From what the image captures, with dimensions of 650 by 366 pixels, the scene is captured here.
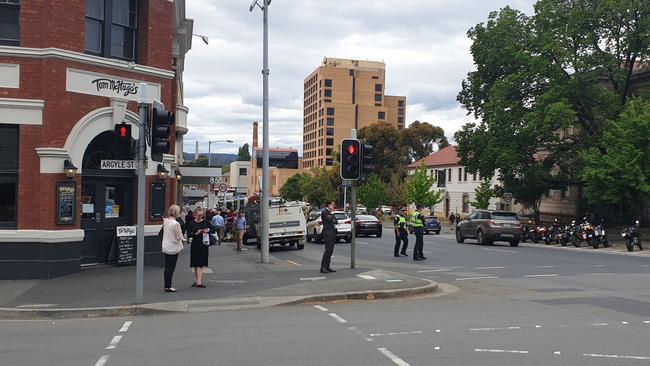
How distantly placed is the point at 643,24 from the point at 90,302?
119 feet

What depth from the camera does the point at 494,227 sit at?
32.5 metres

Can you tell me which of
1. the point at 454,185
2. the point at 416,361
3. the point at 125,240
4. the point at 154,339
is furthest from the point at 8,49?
the point at 454,185

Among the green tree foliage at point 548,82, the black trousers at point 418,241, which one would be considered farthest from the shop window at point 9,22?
the green tree foliage at point 548,82

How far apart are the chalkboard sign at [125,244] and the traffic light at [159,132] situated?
5719 millimetres

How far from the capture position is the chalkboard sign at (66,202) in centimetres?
1524

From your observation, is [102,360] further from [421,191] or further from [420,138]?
[420,138]

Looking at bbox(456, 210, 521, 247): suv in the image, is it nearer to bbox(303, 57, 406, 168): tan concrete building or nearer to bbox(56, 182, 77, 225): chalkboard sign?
bbox(56, 182, 77, 225): chalkboard sign

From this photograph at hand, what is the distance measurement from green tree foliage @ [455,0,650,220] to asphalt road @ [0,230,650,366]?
2752cm

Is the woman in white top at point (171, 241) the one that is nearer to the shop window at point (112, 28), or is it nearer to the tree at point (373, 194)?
the shop window at point (112, 28)

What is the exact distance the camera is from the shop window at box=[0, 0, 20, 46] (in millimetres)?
15414

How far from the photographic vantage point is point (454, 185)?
7438cm

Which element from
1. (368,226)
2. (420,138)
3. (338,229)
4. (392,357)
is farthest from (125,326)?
(420,138)

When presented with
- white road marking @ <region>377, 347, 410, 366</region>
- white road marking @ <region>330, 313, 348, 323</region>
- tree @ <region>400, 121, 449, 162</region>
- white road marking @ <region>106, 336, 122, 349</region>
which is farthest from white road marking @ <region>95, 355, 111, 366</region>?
tree @ <region>400, 121, 449, 162</region>

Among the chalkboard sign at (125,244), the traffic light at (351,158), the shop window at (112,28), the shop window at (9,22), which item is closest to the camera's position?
the shop window at (9,22)
